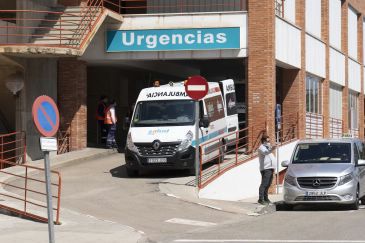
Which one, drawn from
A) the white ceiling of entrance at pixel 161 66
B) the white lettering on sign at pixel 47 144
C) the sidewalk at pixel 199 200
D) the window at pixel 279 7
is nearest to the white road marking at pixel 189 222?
the sidewalk at pixel 199 200

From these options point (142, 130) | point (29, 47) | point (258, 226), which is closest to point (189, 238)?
point (258, 226)

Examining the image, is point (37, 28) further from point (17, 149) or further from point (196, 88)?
point (196, 88)

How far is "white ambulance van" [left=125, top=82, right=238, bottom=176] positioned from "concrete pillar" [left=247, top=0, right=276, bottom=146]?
2.72m

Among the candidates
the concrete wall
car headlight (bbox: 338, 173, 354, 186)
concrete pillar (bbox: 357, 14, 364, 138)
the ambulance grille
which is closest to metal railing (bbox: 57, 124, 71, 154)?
the concrete wall

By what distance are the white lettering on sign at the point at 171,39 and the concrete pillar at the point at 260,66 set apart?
1087 mm

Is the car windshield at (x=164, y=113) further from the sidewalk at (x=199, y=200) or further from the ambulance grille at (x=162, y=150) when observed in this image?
the sidewalk at (x=199, y=200)

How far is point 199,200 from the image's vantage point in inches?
731

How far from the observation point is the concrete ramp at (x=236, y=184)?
68.9 feet

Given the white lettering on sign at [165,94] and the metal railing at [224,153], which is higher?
the white lettering on sign at [165,94]

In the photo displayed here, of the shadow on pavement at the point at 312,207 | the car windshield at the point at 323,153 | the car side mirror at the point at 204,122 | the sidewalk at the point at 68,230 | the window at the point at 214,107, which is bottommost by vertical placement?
the shadow on pavement at the point at 312,207

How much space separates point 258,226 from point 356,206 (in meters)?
4.36

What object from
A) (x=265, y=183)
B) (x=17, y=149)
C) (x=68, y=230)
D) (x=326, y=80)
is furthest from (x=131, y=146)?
(x=326, y=80)

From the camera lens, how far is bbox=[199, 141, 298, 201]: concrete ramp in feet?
68.9

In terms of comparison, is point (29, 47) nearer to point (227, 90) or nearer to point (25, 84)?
point (25, 84)
